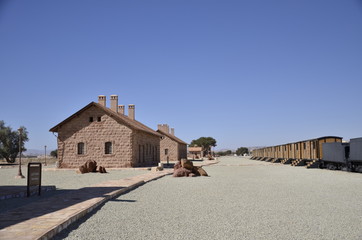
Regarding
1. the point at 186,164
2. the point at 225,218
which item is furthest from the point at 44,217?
the point at 186,164

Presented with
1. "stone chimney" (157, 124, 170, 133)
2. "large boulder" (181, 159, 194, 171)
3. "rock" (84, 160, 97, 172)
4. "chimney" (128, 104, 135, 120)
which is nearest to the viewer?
"large boulder" (181, 159, 194, 171)

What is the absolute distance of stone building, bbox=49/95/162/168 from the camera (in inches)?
1005

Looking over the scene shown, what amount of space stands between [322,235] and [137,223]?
3.21m

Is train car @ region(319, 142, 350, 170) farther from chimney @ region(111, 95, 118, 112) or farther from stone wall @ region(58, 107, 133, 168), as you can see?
chimney @ region(111, 95, 118, 112)

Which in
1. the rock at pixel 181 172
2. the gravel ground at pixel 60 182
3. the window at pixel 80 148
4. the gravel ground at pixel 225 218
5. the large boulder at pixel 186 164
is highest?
the window at pixel 80 148

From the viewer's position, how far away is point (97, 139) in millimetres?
25891

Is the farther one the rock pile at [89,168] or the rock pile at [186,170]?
the rock pile at [89,168]

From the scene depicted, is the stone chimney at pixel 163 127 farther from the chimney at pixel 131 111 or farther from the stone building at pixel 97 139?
the stone building at pixel 97 139

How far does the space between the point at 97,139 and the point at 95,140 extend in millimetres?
192

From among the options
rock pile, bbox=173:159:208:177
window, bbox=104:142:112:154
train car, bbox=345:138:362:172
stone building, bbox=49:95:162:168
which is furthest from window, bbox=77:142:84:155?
train car, bbox=345:138:362:172

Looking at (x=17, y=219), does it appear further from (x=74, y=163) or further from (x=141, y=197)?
(x=74, y=163)

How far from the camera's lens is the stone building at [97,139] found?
1005 inches

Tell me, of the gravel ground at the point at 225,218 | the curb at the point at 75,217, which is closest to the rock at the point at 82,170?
the curb at the point at 75,217

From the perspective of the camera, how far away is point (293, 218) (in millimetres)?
6418
